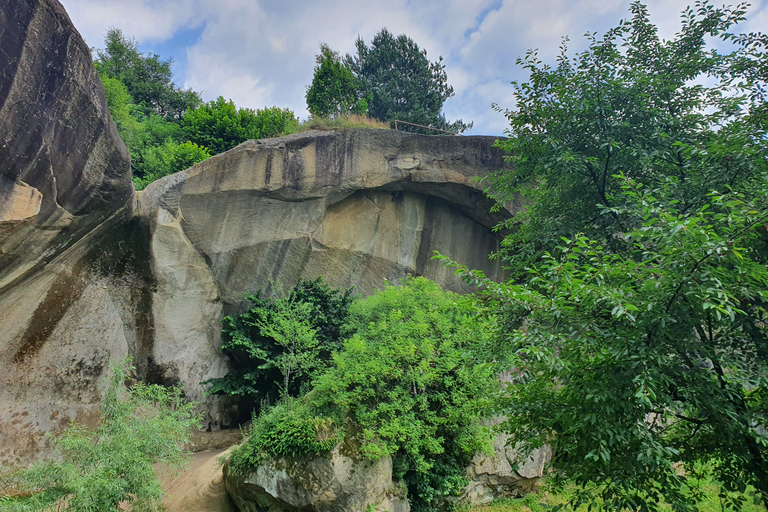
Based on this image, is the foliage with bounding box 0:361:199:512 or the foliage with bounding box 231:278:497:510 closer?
the foliage with bounding box 0:361:199:512

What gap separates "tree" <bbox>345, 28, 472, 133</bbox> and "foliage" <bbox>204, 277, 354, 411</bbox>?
45.4 ft

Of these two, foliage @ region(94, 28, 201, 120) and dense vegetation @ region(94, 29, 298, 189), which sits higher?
foliage @ region(94, 28, 201, 120)

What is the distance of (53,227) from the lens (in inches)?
364

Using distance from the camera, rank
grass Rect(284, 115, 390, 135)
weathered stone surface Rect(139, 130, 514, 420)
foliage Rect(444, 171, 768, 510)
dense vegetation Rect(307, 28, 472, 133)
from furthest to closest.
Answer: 1. dense vegetation Rect(307, 28, 472, 133)
2. grass Rect(284, 115, 390, 135)
3. weathered stone surface Rect(139, 130, 514, 420)
4. foliage Rect(444, 171, 768, 510)

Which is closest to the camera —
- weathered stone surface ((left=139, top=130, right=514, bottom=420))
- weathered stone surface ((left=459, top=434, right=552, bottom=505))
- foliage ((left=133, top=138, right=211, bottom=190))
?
weathered stone surface ((left=459, top=434, right=552, bottom=505))

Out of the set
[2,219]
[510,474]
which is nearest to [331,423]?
[510,474]

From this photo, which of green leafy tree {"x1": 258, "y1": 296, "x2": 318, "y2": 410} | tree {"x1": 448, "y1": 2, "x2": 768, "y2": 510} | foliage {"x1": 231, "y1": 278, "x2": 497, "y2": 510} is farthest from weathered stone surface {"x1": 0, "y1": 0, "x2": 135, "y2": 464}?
tree {"x1": 448, "y1": 2, "x2": 768, "y2": 510}

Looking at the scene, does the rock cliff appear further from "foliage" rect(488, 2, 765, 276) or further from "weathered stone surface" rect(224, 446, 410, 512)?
"foliage" rect(488, 2, 765, 276)

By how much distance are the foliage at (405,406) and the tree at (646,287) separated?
104 inches

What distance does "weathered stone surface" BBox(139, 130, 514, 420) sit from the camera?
490 inches

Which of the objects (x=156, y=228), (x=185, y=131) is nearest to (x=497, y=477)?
(x=156, y=228)

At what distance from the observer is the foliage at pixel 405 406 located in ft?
24.5

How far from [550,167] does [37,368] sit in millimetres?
11833

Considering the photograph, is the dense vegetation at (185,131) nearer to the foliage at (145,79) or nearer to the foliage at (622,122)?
the foliage at (145,79)
